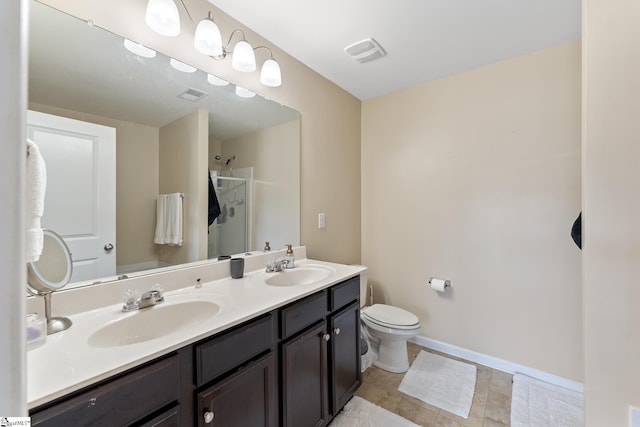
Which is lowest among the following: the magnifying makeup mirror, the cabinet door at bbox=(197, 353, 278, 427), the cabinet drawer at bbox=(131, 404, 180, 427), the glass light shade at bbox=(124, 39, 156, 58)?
the cabinet door at bbox=(197, 353, 278, 427)

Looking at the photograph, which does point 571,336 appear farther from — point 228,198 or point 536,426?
point 228,198

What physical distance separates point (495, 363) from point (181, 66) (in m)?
2.99

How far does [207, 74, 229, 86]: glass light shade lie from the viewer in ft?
4.88

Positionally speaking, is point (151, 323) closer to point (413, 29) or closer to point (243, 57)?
point (243, 57)

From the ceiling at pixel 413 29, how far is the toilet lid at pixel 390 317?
79.7 inches

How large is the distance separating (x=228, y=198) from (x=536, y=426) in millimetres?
2290

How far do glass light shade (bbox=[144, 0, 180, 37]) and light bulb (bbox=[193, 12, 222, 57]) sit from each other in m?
0.12

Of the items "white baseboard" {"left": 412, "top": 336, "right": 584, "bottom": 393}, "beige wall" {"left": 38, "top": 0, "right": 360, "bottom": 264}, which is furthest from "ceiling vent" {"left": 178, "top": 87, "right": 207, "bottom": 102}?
"white baseboard" {"left": 412, "top": 336, "right": 584, "bottom": 393}

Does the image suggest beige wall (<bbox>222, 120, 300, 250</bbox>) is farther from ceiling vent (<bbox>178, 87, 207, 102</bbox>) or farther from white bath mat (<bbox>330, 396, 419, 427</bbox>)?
white bath mat (<bbox>330, 396, 419, 427</bbox>)

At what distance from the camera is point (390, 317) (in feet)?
6.86

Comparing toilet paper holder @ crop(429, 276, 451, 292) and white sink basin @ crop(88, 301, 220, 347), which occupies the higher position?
white sink basin @ crop(88, 301, 220, 347)

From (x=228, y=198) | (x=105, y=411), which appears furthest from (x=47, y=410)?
(x=228, y=198)

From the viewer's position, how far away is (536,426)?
1508mm

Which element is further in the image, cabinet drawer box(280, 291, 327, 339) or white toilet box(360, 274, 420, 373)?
white toilet box(360, 274, 420, 373)
